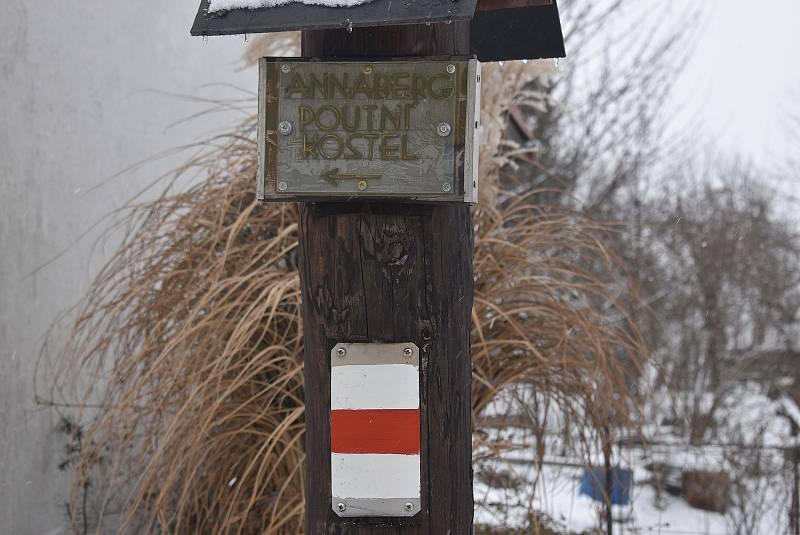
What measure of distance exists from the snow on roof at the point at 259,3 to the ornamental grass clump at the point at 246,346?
50.7 inches

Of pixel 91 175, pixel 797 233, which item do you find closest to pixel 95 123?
pixel 91 175

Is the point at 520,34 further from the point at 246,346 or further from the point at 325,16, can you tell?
the point at 246,346

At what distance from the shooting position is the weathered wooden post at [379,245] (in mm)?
1730

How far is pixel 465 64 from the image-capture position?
1.73m

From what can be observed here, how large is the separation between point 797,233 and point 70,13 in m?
12.9

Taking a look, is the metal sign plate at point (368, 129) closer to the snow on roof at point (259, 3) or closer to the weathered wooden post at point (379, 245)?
the weathered wooden post at point (379, 245)

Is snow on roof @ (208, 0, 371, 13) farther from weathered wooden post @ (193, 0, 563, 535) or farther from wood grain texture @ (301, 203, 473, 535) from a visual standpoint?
wood grain texture @ (301, 203, 473, 535)

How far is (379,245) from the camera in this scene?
1824 mm

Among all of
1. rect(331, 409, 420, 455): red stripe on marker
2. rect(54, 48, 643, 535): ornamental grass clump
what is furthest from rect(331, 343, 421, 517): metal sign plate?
rect(54, 48, 643, 535): ornamental grass clump

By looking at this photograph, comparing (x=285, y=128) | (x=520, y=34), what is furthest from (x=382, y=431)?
(x=520, y=34)

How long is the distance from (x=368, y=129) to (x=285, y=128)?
157mm

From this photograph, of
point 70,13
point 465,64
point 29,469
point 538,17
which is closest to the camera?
point 465,64

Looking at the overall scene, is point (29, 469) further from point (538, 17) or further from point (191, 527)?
point (538, 17)

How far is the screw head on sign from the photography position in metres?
1.75
